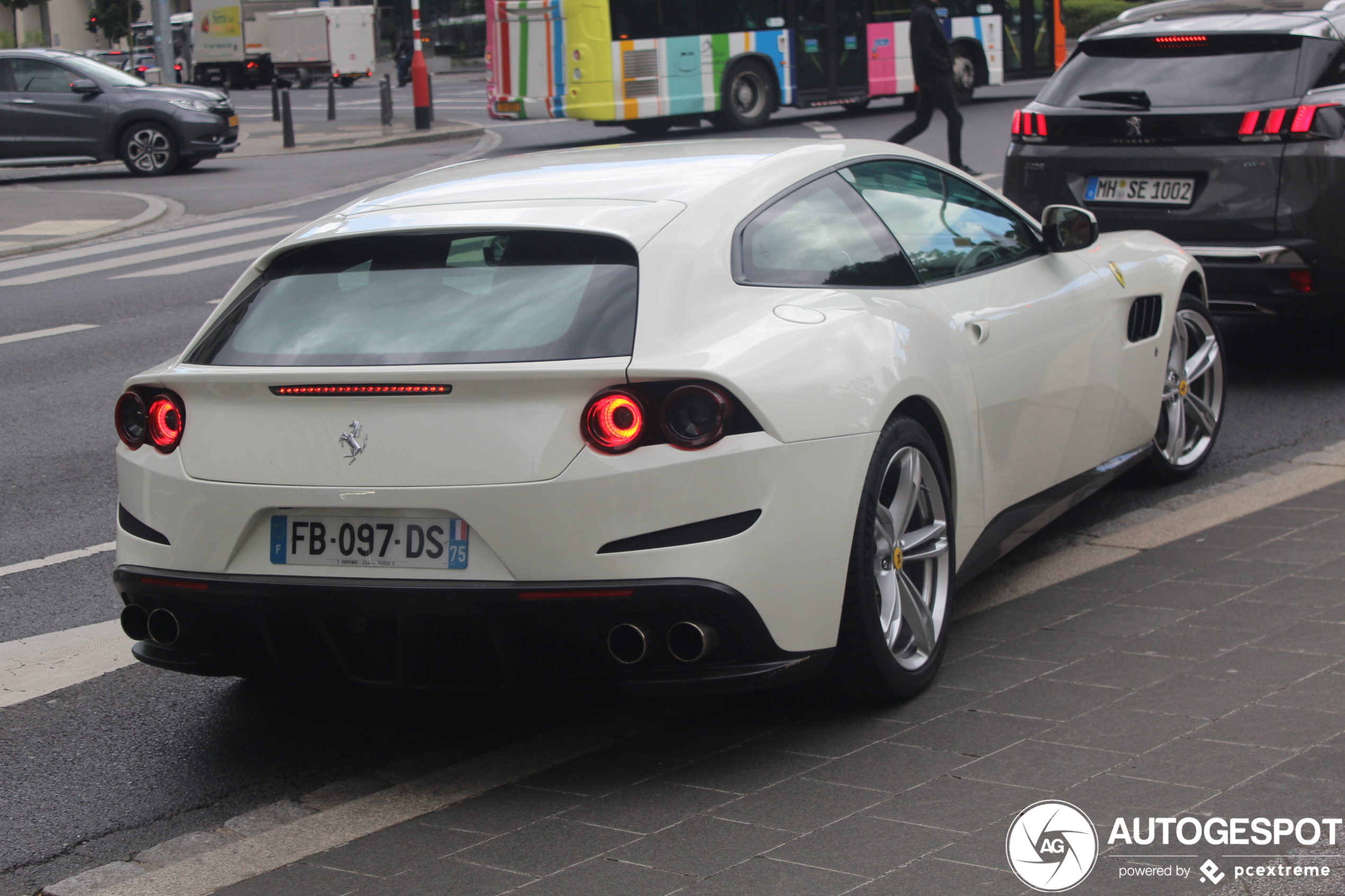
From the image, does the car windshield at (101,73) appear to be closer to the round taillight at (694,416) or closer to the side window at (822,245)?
the side window at (822,245)

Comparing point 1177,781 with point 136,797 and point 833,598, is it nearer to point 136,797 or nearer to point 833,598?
point 833,598

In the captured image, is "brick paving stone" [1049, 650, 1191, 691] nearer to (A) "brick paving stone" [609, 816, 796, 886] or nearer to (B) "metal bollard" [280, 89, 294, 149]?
(A) "brick paving stone" [609, 816, 796, 886]

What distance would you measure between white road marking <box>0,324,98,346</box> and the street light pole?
18.0 meters

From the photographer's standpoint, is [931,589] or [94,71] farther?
[94,71]

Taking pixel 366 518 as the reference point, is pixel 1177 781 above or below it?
below

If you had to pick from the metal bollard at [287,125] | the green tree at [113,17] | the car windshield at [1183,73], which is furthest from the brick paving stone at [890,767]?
the green tree at [113,17]

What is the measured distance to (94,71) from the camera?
22125 mm

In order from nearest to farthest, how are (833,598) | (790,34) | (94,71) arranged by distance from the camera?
1. (833,598)
2. (94,71)
3. (790,34)

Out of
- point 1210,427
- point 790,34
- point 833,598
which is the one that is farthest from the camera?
point 790,34

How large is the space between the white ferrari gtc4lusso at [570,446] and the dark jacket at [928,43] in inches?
504

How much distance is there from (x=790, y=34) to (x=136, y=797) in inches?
938

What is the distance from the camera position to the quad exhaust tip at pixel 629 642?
355 cm

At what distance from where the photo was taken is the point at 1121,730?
3.82 meters

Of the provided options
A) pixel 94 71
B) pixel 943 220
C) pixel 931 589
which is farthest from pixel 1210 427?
pixel 94 71
